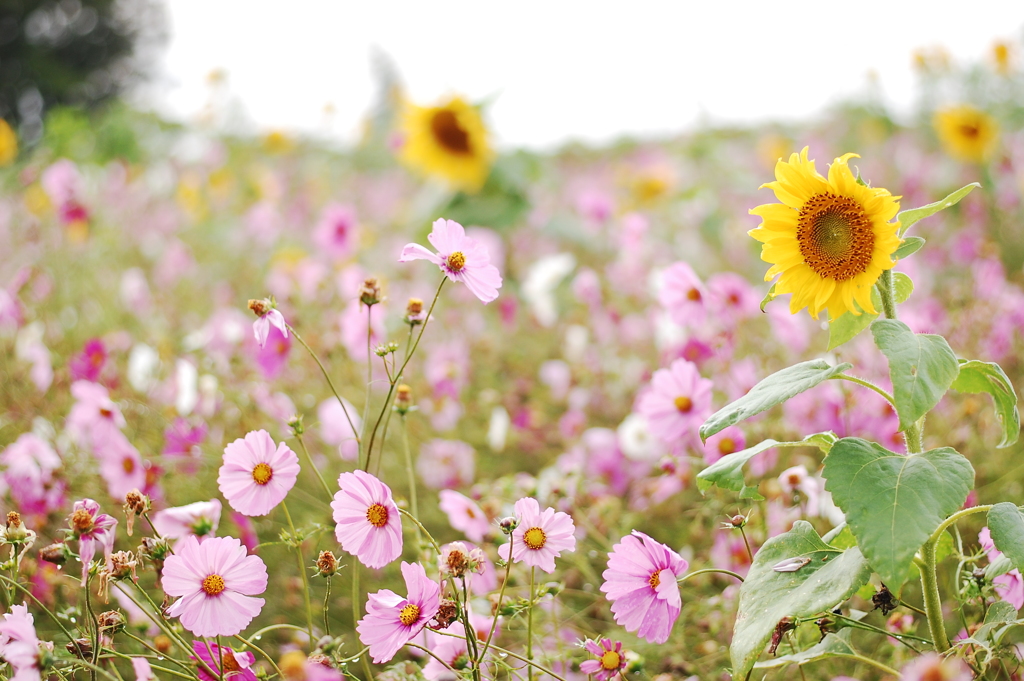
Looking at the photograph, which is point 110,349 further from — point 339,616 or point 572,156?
point 572,156

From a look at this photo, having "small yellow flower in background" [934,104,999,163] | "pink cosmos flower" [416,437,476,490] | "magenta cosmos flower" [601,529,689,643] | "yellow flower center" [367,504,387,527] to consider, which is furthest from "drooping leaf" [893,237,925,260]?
"small yellow flower in background" [934,104,999,163]

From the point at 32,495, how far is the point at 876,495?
129 centimetres

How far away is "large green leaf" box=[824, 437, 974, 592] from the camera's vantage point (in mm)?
600

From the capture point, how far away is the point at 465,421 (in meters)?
2.06

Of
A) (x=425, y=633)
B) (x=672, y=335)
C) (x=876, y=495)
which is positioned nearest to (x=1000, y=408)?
(x=876, y=495)

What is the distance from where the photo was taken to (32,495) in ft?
3.91

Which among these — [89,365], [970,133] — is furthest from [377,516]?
[970,133]

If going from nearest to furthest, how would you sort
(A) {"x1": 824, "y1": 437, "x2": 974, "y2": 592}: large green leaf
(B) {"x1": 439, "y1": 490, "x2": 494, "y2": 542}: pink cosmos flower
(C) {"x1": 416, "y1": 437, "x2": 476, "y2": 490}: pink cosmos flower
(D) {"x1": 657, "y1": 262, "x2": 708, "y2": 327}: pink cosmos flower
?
(A) {"x1": 824, "y1": 437, "x2": 974, "y2": 592}: large green leaf, (B) {"x1": 439, "y1": 490, "x2": 494, "y2": 542}: pink cosmos flower, (D) {"x1": 657, "y1": 262, "x2": 708, "y2": 327}: pink cosmos flower, (C) {"x1": 416, "y1": 437, "x2": 476, "y2": 490}: pink cosmos flower

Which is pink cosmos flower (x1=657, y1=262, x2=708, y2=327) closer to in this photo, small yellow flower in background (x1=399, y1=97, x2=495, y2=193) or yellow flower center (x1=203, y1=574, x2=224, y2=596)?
yellow flower center (x1=203, y1=574, x2=224, y2=596)

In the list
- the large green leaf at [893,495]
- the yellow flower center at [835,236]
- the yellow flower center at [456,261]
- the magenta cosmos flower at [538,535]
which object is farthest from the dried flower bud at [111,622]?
the yellow flower center at [835,236]

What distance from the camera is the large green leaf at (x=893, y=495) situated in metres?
0.60

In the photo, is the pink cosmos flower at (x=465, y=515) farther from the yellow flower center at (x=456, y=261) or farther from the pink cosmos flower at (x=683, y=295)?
the pink cosmos flower at (x=683, y=295)

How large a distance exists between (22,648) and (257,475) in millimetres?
265

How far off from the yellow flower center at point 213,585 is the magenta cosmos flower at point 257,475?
9 centimetres
